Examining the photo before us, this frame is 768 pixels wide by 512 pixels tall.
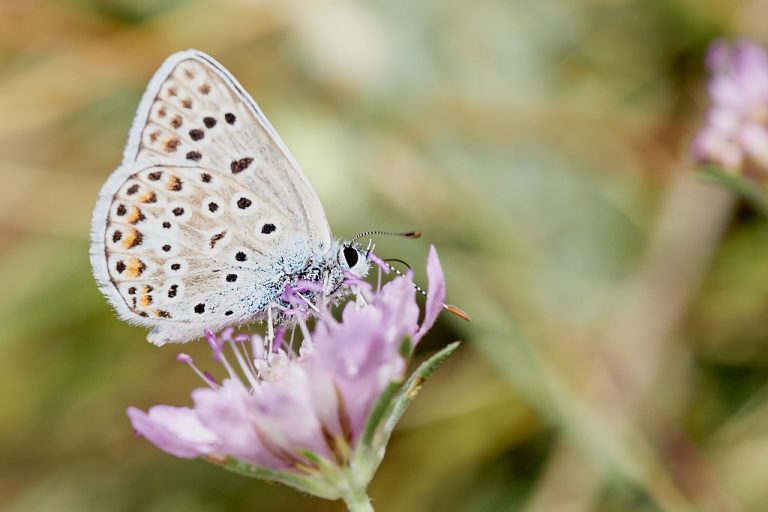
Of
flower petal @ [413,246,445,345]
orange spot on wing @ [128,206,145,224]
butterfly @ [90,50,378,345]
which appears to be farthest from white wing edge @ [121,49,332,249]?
flower petal @ [413,246,445,345]

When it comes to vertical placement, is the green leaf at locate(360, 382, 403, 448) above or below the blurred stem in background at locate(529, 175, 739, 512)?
above

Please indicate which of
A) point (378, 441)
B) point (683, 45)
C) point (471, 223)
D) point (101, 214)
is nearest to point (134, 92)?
point (471, 223)

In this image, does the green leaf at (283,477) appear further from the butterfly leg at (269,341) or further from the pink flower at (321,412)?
the butterfly leg at (269,341)

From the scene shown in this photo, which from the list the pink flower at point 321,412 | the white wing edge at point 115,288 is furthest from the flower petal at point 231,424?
the white wing edge at point 115,288

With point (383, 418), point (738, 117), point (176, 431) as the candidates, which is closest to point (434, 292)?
point (383, 418)

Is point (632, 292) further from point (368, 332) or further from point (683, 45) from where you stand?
point (368, 332)

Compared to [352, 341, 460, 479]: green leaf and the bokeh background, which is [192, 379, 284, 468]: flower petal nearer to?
[352, 341, 460, 479]: green leaf
